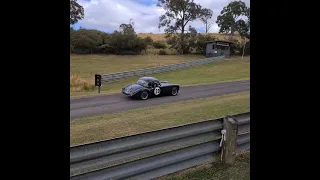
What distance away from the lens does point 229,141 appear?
11.6 ft

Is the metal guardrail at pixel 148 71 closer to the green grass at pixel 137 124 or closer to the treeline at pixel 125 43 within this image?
the treeline at pixel 125 43

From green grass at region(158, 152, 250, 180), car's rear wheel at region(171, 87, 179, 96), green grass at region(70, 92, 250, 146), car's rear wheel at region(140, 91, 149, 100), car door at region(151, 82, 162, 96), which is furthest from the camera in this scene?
car's rear wheel at region(171, 87, 179, 96)

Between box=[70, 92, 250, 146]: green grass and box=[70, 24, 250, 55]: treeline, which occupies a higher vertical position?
box=[70, 24, 250, 55]: treeline

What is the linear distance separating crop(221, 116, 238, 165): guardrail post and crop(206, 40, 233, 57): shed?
38.2 metres

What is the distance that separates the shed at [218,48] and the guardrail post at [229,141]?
125 feet

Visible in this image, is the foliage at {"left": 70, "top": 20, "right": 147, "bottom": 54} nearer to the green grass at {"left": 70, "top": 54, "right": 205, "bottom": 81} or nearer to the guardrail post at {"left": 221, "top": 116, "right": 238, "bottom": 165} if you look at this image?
the green grass at {"left": 70, "top": 54, "right": 205, "bottom": 81}

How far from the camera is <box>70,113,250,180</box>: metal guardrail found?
2.69 m

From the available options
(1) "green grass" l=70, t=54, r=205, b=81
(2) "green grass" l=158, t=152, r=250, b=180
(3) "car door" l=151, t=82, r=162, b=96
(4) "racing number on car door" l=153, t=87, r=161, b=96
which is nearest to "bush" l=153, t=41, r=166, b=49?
(1) "green grass" l=70, t=54, r=205, b=81

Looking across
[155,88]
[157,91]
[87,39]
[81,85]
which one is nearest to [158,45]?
[87,39]

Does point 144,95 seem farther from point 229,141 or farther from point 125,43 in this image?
point 125,43

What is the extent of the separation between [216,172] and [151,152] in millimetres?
829

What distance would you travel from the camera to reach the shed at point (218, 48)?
40.9 meters
